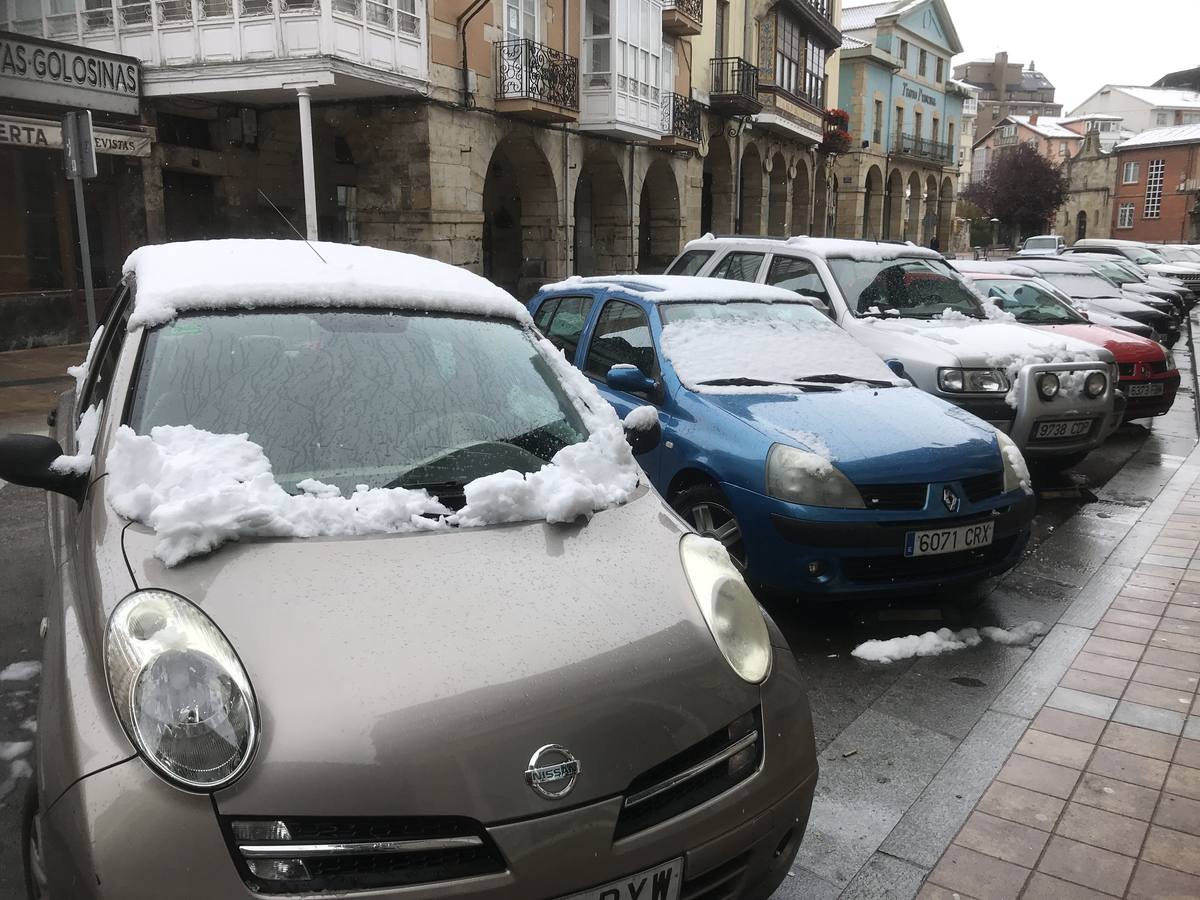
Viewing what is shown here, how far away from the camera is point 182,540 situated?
78.5 inches

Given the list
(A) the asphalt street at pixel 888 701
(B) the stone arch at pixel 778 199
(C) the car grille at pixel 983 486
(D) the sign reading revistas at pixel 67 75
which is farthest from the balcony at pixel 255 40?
(B) the stone arch at pixel 778 199

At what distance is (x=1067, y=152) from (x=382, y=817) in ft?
332

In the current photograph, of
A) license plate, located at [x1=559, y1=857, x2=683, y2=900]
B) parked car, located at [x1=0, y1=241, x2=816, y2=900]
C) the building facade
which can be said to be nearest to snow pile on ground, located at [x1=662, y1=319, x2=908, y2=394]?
parked car, located at [x1=0, y1=241, x2=816, y2=900]

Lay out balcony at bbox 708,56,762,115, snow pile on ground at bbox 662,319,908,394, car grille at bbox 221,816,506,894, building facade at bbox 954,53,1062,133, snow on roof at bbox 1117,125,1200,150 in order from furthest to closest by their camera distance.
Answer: building facade at bbox 954,53,1062,133 → snow on roof at bbox 1117,125,1200,150 → balcony at bbox 708,56,762,115 → snow pile on ground at bbox 662,319,908,394 → car grille at bbox 221,816,506,894

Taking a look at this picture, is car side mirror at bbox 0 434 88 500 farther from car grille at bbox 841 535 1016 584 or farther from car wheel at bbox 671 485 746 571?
car grille at bbox 841 535 1016 584

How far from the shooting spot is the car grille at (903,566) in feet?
13.8

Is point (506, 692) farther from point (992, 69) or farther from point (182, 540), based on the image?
point (992, 69)

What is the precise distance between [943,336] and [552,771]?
6.40 metres

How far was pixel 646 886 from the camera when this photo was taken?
1830 mm

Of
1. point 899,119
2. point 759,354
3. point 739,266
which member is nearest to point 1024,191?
point 899,119

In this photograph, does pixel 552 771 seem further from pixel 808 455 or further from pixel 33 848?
pixel 808 455

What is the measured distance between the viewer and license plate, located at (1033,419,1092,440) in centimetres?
692

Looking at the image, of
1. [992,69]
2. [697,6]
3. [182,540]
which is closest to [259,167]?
[697,6]

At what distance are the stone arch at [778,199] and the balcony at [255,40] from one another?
21.5 meters
